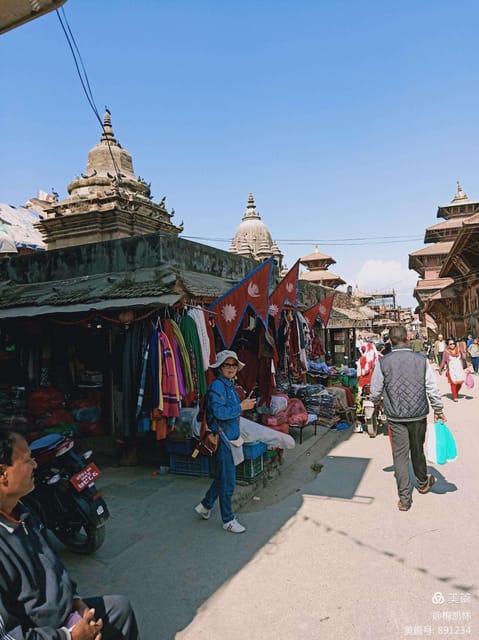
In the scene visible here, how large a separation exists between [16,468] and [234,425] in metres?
2.57

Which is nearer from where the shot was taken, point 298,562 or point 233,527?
point 298,562

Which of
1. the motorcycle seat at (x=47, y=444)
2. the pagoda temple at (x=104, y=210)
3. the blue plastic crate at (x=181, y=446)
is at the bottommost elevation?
the blue plastic crate at (x=181, y=446)

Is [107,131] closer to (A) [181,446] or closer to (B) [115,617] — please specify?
(A) [181,446]

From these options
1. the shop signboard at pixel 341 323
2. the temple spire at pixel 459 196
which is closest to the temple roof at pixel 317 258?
the temple spire at pixel 459 196

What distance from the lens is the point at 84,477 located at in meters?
3.63

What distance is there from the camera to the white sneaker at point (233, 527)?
13.7ft

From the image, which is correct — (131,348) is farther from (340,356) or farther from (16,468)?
(340,356)

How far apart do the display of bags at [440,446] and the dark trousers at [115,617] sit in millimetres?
3898

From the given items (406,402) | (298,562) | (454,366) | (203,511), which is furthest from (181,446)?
(454,366)

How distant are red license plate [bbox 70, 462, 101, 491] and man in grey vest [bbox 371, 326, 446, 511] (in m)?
3.21

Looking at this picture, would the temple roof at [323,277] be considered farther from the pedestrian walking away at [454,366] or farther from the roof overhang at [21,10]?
the roof overhang at [21,10]

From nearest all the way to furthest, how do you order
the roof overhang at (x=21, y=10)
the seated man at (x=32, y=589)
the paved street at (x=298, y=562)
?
the seated man at (x=32, y=589) → the paved street at (x=298, y=562) → the roof overhang at (x=21, y=10)

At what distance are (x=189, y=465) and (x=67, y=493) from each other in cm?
240

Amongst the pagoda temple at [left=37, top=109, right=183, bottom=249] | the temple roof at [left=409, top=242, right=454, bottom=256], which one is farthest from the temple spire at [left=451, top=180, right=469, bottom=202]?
the pagoda temple at [left=37, top=109, right=183, bottom=249]
